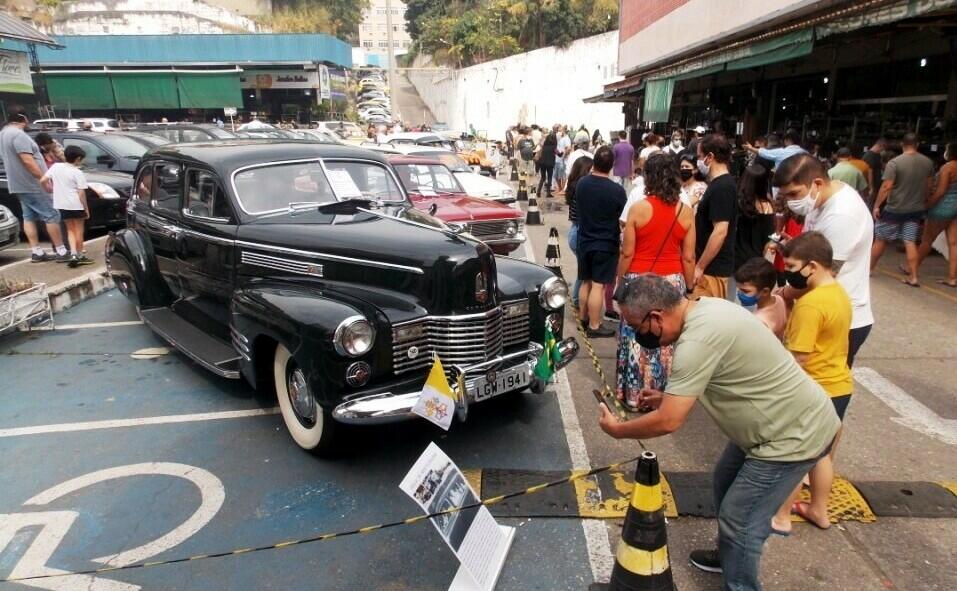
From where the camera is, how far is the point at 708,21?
51.0 feet

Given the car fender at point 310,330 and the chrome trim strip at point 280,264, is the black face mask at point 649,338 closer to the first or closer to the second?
the car fender at point 310,330

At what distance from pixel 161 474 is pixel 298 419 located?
88 centimetres

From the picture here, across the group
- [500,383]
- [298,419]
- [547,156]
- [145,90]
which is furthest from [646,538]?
[145,90]

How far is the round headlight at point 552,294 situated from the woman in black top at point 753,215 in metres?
1.60

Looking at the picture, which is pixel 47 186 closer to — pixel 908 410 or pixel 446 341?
pixel 446 341

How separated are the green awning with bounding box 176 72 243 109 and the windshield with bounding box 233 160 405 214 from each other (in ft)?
132

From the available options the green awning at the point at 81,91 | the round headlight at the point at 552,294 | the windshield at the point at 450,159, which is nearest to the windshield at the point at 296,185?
the round headlight at the point at 552,294

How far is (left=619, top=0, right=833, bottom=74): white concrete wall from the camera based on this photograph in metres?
11.1

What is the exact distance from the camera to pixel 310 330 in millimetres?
3658

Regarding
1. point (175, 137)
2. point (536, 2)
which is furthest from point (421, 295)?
point (536, 2)

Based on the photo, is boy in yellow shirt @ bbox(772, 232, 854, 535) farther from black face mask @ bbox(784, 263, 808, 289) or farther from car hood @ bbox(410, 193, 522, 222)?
car hood @ bbox(410, 193, 522, 222)

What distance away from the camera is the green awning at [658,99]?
1605 centimetres

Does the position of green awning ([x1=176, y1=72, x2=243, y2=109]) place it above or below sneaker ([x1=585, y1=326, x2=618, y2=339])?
above

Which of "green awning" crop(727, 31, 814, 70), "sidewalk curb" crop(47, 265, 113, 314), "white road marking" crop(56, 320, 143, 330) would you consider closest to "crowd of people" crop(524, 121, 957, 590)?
"green awning" crop(727, 31, 814, 70)
